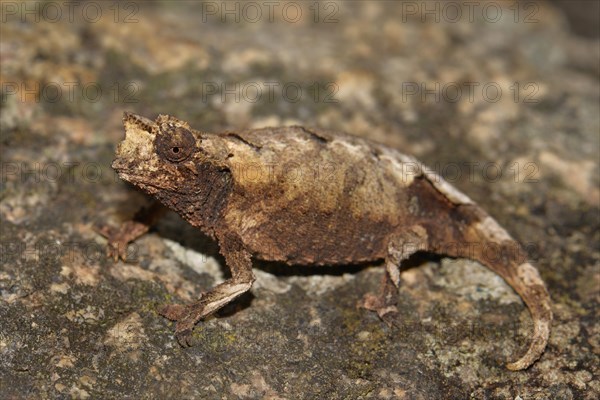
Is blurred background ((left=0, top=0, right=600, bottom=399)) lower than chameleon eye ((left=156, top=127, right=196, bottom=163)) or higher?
lower

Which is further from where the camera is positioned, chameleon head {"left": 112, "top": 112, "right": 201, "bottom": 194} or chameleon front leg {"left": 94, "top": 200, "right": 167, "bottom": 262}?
chameleon front leg {"left": 94, "top": 200, "right": 167, "bottom": 262}

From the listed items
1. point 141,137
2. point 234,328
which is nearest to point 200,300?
point 234,328

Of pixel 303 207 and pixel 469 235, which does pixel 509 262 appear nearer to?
pixel 469 235

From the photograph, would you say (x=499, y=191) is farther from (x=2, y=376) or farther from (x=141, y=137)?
(x=2, y=376)

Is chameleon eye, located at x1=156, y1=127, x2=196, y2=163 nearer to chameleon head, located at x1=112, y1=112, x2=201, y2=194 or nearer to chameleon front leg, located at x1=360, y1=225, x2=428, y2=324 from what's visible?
chameleon head, located at x1=112, y1=112, x2=201, y2=194

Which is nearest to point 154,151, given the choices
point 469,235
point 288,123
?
point 288,123

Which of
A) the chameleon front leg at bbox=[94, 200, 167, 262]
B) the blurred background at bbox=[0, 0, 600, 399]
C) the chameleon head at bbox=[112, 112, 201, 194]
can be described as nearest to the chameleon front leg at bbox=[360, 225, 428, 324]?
the blurred background at bbox=[0, 0, 600, 399]

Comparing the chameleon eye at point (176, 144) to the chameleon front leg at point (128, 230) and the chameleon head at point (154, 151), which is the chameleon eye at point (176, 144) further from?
the chameleon front leg at point (128, 230)
